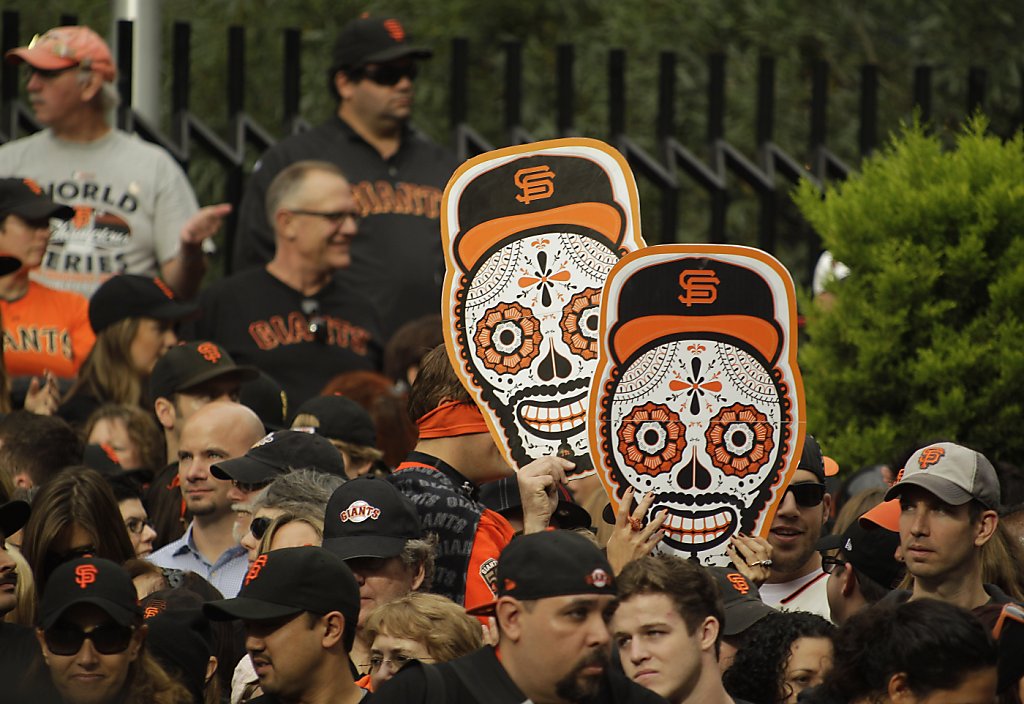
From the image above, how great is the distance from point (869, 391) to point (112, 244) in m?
3.94

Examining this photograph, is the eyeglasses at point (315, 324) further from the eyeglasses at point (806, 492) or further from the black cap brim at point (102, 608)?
the black cap brim at point (102, 608)

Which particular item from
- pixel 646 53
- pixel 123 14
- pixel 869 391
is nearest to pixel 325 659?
pixel 869 391

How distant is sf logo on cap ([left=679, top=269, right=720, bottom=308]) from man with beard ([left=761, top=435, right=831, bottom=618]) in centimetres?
93

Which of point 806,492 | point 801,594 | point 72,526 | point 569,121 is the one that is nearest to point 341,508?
point 72,526

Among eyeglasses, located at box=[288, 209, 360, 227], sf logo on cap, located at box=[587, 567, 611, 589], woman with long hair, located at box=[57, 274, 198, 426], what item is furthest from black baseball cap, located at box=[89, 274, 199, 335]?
sf logo on cap, located at box=[587, 567, 611, 589]

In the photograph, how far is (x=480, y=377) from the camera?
6.84 m

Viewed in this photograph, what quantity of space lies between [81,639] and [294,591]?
817mm

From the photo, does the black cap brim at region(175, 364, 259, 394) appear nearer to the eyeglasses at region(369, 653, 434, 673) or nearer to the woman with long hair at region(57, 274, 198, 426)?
the woman with long hair at region(57, 274, 198, 426)

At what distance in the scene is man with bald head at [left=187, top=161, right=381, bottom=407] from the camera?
401 inches

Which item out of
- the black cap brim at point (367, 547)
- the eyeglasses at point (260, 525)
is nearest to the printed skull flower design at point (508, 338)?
the black cap brim at point (367, 547)

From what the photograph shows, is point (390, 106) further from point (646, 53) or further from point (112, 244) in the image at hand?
point (646, 53)

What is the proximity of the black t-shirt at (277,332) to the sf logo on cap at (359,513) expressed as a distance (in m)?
3.72

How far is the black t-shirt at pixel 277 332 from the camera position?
33.3ft

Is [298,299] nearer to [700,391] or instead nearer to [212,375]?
[212,375]
